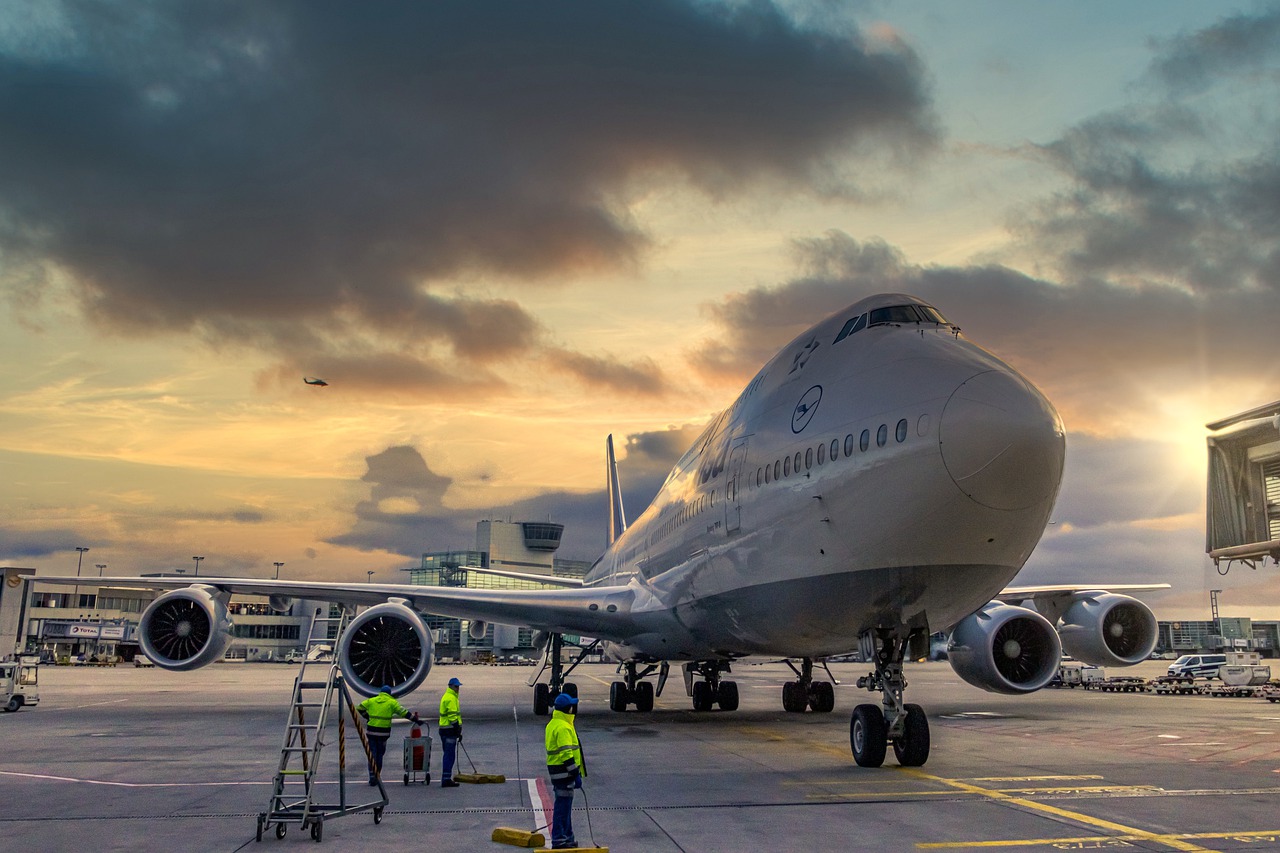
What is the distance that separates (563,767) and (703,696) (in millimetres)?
16804

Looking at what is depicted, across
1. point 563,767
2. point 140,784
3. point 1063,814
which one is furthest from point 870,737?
point 140,784

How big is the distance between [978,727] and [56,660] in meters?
84.6

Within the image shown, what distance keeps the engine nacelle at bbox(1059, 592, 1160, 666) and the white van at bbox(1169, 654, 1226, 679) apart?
2487cm

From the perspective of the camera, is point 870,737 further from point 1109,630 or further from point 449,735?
point 1109,630

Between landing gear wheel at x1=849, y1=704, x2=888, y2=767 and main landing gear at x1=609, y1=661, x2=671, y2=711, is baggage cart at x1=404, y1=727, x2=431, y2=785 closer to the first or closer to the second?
landing gear wheel at x1=849, y1=704, x2=888, y2=767

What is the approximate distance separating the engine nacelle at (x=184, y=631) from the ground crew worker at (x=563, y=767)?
1492cm

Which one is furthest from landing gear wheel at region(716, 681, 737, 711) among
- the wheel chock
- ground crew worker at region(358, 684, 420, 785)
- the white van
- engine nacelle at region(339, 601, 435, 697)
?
the white van

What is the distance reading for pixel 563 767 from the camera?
770cm

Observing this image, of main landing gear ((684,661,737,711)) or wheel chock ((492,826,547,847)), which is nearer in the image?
wheel chock ((492,826,547,847))

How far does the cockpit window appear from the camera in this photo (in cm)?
1237

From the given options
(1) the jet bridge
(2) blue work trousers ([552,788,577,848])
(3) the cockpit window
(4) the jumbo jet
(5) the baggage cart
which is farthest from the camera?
(1) the jet bridge

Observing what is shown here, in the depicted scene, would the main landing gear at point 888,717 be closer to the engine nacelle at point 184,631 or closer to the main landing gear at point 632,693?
the main landing gear at point 632,693

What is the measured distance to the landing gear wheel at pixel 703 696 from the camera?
23.8 m

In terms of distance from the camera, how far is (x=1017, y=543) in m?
10.3
